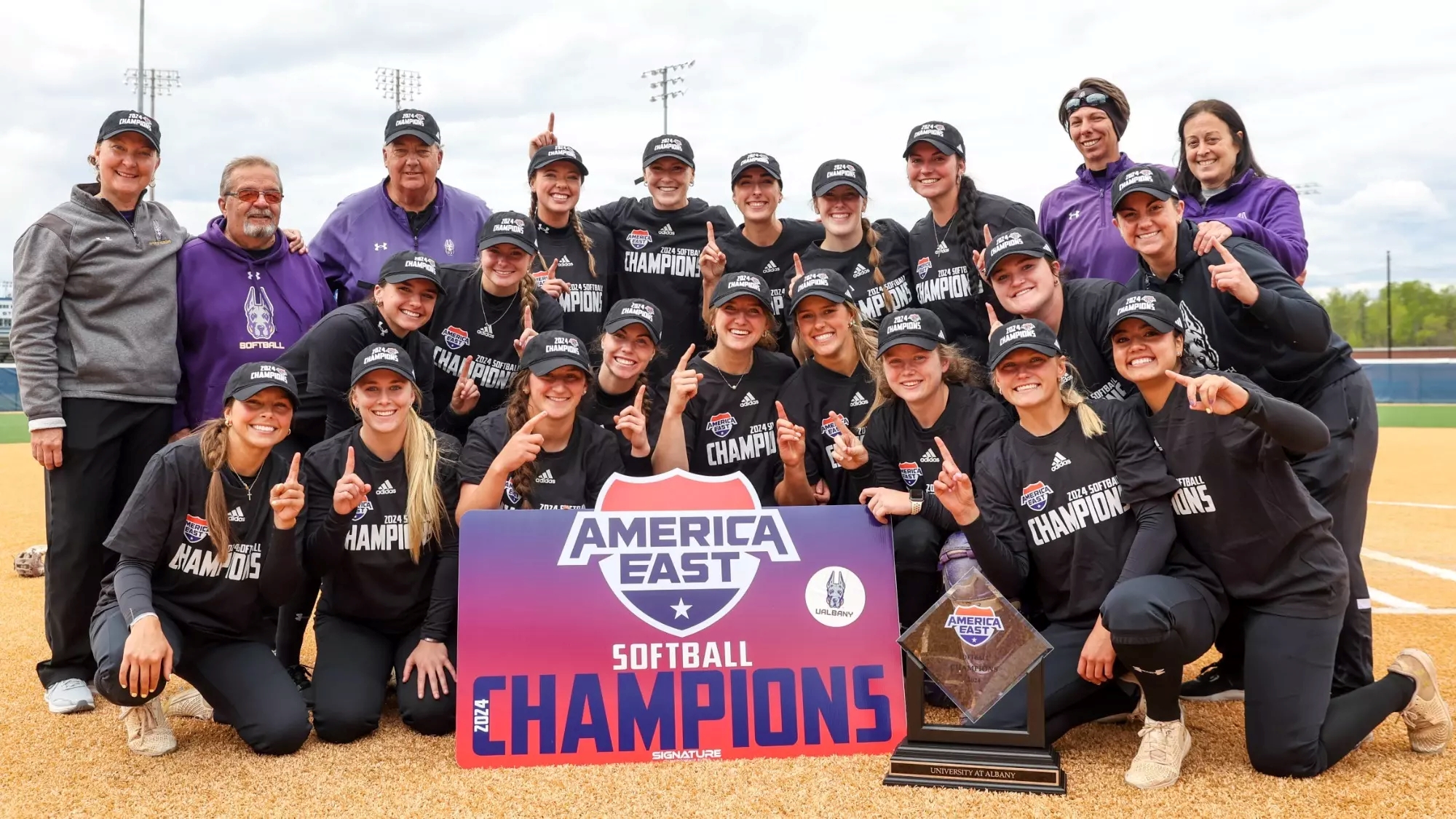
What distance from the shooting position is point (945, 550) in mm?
4863

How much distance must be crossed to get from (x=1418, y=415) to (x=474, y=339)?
34575 mm

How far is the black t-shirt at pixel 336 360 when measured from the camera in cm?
535

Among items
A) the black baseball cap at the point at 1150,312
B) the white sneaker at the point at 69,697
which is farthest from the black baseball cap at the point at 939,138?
the white sneaker at the point at 69,697

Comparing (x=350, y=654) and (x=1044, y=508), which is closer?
(x=1044, y=508)

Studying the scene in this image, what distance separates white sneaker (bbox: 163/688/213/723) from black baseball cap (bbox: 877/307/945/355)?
3642 mm

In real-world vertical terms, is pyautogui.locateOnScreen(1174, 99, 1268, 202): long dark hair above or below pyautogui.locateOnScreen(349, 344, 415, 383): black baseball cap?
above

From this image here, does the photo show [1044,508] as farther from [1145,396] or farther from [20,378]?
[20,378]

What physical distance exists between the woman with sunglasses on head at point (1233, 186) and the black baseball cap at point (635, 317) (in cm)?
284

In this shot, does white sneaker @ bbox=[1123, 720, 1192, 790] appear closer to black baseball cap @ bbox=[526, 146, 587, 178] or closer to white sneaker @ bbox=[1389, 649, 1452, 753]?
white sneaker @ bbox=[1389, 649, 1452, 753]

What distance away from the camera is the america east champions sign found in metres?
4.18

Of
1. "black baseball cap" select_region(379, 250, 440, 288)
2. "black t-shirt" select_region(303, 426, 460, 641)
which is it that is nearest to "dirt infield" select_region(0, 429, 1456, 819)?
"black t-shirt" select_region(303, 426, 460, 641)

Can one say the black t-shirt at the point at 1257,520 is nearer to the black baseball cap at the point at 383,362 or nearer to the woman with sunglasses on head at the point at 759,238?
the woman with sunglasses on head at the point at 759,238

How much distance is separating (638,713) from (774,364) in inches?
86.5

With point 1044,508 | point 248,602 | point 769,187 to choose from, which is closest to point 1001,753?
point 1044,508
